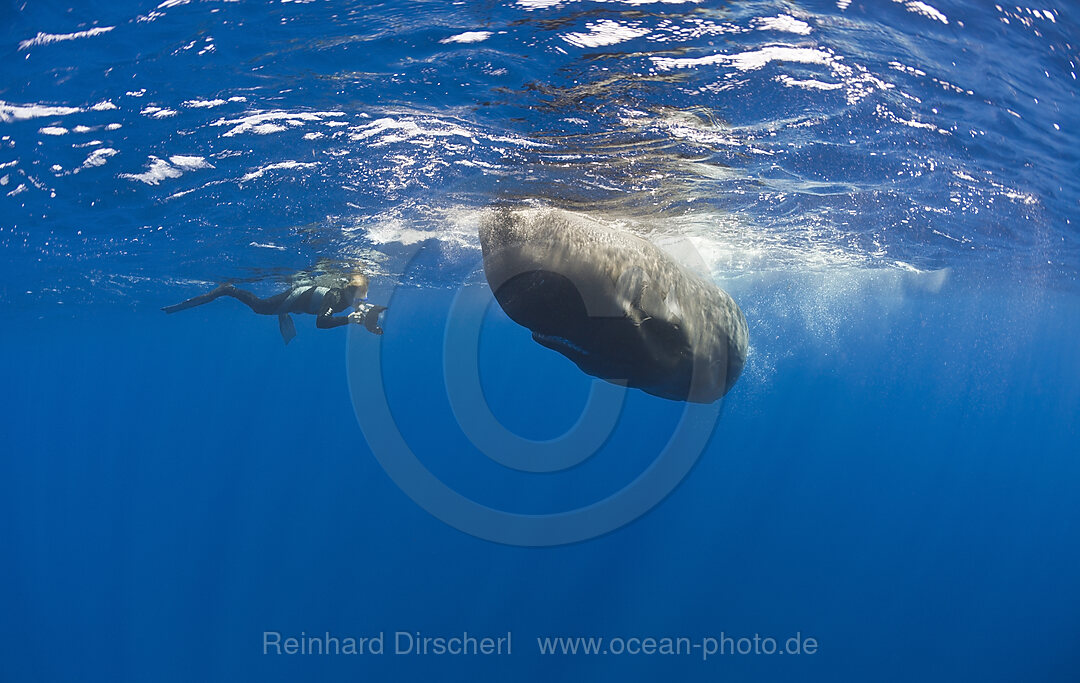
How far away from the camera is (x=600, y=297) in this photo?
16.5ft

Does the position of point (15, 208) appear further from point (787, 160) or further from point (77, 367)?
point (77, 367)

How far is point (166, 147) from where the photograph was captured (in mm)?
10117

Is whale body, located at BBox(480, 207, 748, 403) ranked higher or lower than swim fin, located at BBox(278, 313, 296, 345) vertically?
higher

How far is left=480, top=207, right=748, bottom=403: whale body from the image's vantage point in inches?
198

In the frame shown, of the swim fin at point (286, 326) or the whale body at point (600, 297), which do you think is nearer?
the whale body at point (600, 297)

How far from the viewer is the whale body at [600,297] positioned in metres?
5.03

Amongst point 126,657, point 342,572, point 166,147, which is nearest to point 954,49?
point 166,147

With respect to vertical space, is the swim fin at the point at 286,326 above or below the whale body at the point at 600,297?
below

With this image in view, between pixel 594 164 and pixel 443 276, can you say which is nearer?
pixel 594 164

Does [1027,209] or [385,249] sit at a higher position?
[1027,209]

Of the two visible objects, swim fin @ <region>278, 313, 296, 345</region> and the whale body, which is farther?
swim fin @ <region>278, 313, 296, 345</region>

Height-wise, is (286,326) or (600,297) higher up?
(600,297)

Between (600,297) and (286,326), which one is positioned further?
(286,326)

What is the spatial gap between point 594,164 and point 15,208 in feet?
48.1
